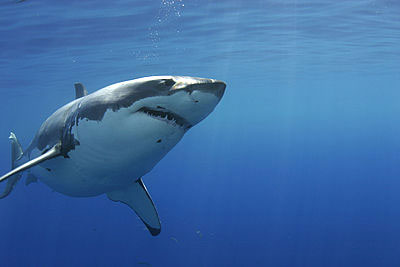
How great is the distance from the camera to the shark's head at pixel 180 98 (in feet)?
7.71

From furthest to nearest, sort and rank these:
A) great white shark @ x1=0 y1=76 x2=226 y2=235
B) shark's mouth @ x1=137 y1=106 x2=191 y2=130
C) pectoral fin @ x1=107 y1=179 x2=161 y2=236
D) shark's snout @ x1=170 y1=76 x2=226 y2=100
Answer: pectoral fin @ x1=107 y1=179 x2=161 y2=236 < shark's mouth @ x1=137 y1=106 x2=191 y2=130 < great white shark @ x1=0 y1=76 x2=226 y2=235 < shark's snout @ x1=170 y1=76 x2=226 y2=100

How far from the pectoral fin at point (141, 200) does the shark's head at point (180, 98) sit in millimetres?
2049

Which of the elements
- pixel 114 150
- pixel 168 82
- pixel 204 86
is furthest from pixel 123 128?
pixel 204 86

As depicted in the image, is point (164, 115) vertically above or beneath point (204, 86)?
beneath

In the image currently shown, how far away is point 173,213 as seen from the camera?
21.5 meters

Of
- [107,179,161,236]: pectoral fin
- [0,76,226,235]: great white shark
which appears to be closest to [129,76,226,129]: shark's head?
[0,76,226,235]: great white shark

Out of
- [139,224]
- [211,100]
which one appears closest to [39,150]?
[211,100]

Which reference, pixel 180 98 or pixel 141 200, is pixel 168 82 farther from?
pixel 141 200

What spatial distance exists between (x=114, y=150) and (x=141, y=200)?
6.04 feet

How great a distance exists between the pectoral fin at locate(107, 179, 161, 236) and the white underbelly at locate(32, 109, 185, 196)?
1.90ft

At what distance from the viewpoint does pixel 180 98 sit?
240 centimetres

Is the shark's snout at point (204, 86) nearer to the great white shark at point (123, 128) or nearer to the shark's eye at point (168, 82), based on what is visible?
the great white shark at point (123, 128)

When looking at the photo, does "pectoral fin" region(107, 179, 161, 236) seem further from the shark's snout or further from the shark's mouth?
the shark's snout

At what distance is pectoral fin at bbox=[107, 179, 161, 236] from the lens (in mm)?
4457
